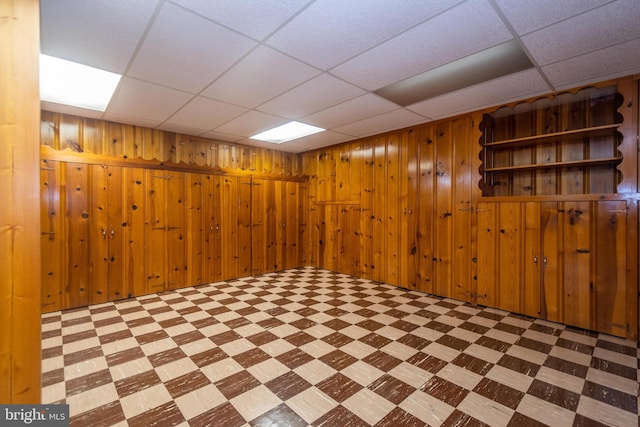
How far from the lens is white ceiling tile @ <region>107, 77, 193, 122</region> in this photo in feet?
9.86

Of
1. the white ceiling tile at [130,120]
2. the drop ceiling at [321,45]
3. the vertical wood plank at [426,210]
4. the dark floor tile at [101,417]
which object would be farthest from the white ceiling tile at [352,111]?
the dark floor tile at [101,417]

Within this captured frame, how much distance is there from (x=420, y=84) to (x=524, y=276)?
2.64 metres

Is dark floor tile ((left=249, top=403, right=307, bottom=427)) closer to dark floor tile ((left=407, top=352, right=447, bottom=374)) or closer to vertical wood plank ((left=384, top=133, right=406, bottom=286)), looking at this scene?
dark floor tile ((left=407, top=352, right=447, bottom=374))

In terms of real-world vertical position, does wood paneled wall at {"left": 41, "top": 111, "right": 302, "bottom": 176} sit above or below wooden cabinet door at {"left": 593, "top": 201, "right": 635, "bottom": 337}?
A: above

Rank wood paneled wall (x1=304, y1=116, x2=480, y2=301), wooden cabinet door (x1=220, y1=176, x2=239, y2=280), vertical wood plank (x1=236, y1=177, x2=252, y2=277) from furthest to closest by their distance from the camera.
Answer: vertical wood plank (x1=236, y1=177, x2=252, y2=277) < wooden cabinet door (x1=220, y1=176, x2=239, y2=280) < wood paneled wall (x1=304, y1=116, x2=480, y2=301)

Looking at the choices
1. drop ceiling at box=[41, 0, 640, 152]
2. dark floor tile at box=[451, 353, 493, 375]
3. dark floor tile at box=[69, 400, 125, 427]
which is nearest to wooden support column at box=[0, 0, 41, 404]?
dark floor tile at box=[69, 400, 125, 427]

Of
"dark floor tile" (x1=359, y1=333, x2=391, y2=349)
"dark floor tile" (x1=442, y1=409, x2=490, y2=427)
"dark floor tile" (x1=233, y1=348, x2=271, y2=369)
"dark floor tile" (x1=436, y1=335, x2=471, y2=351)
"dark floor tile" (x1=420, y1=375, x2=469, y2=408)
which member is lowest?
"dark floor tile" (x1=442, y1=409, x2=490, y2=427)

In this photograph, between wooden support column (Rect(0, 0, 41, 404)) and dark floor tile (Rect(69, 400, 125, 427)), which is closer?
wooden support column (Rect(0, 0, 41, 404))

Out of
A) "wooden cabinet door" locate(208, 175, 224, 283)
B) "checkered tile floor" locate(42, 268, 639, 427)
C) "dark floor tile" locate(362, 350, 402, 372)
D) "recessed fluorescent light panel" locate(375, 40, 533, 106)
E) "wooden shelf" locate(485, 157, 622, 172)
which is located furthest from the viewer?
"wooden cabinet door" locate(208, 175, 224, 283)

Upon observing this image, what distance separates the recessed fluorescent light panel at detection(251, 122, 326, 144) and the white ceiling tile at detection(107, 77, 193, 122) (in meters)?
1.61

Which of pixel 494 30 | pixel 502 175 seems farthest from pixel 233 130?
pixel 502 175

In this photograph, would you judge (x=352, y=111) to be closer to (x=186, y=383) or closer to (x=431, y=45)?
(x=431, y=45)

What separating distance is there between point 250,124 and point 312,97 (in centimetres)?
142

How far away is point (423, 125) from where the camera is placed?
14.3 feet
